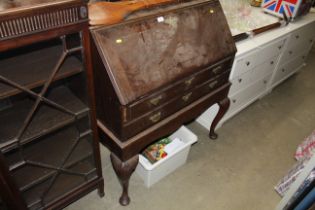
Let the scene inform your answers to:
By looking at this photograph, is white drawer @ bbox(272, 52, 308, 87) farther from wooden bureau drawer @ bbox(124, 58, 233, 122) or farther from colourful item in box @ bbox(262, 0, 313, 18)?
wooden bureau drawer @ bbox(124, 58, 233, 122)

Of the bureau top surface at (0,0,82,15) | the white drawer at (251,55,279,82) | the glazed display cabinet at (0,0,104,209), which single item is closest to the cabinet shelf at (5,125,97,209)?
the glazed display cabinet at (0,0,104,209)

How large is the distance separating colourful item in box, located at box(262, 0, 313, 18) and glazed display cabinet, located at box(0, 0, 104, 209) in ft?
6.62

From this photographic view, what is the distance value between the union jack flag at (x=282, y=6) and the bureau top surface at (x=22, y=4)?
210cm

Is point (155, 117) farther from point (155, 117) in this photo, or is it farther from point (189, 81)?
point (189, 81)

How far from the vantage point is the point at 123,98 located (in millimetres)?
1132

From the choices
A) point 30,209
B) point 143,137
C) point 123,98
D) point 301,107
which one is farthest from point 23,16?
point 301,107

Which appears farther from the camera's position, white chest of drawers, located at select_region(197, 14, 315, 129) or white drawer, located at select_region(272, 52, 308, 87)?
white drawer, located at select_region(272, 52, 308, 87)

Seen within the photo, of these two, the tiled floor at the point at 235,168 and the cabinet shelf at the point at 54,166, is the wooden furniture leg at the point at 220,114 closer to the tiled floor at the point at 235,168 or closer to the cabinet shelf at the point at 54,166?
→ the tiled floor at the point at 235,168

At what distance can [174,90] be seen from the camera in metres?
1.35

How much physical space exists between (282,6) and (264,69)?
0.63 meters

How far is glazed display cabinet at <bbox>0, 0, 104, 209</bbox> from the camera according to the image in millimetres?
834

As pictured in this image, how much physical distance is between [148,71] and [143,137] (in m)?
0.36

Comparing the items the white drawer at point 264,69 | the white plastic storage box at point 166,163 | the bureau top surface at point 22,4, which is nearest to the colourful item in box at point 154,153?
the white plastic storage box at point 166,163

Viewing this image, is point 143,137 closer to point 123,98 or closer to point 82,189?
point 123,98
